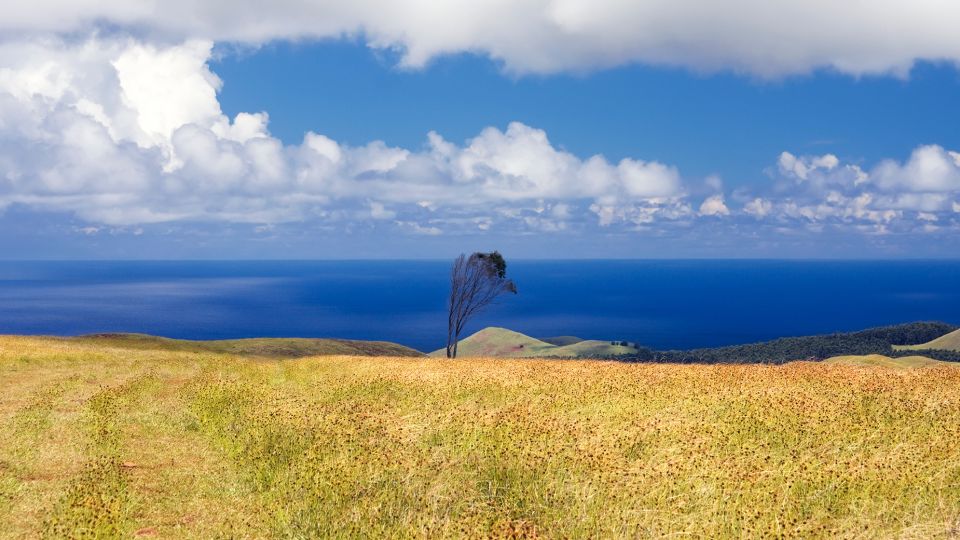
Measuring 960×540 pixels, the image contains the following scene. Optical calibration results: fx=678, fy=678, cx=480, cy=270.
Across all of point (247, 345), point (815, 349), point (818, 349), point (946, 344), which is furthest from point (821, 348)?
point (247, 345)

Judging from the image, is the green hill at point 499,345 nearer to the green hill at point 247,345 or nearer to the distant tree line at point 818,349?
the distant tree line at point 818,349

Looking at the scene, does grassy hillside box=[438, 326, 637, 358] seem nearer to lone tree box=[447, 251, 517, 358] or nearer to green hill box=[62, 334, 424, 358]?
lone tree box=[447, 251, 517, 358]

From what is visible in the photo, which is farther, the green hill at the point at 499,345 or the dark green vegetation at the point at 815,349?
the green hill at the point at 499,345

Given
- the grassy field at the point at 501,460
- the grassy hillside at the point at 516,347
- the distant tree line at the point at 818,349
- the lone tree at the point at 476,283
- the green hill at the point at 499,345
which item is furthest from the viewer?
the green hill at the point at 499,345

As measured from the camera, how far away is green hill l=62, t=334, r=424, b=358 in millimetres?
51344

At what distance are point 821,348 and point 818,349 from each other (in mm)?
677

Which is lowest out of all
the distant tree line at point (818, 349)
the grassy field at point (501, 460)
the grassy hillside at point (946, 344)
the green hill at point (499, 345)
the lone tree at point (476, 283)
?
the green hill at point (499, 345)

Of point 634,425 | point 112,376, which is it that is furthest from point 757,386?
point 112,376

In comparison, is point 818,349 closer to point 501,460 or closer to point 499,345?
point 501,460

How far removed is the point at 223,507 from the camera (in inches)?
446

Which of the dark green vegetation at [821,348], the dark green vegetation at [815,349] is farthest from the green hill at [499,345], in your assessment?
the dark green vegetation at [821,348]

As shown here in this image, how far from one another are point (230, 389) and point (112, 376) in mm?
10276

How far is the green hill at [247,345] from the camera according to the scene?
168 ft

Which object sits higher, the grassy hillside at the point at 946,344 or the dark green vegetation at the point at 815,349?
the grassy hillside at the point at 946,344
